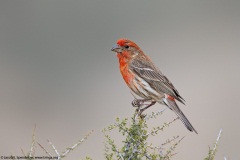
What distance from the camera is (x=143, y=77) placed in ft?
28.8

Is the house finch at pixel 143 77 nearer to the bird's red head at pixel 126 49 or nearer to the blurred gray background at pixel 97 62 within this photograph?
the bird's red head at pixel 126 49

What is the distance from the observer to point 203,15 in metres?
24.8

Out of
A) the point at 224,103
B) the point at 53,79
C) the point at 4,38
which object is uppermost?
the point at 4,38

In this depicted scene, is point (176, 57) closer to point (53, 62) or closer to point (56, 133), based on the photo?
point (53, 62)

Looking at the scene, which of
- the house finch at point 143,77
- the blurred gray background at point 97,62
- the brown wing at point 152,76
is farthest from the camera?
the blurred gray background at point 97,62

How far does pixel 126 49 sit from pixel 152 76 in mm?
440

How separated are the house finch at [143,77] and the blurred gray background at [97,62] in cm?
611

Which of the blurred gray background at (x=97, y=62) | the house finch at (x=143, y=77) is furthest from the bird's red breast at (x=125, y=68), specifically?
the blurred gray background at (x=97, y=62)

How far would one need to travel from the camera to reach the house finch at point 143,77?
8.51 meters

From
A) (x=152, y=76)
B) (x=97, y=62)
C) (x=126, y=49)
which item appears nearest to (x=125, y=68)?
(x=126, y=49)

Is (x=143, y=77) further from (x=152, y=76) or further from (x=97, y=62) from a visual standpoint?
(x=97, y=62)

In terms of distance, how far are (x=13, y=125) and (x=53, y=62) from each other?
12.3 ft

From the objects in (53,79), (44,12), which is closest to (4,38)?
(44,12)

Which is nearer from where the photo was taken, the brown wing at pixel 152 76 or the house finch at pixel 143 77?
the house finch at pixel 143 77
